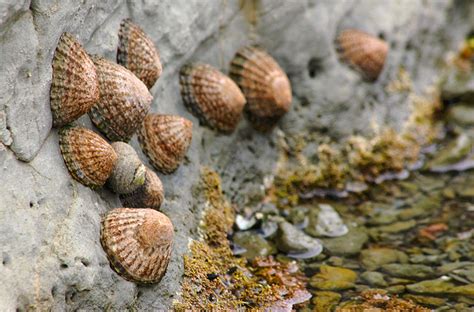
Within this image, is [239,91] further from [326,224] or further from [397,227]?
[397,227]

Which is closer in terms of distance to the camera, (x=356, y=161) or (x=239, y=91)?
(x=239, y=91)

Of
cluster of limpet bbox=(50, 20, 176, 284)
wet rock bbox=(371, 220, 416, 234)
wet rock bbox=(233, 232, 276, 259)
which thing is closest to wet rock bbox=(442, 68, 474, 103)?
wet rock bbox=(371, 220, 416, 234)

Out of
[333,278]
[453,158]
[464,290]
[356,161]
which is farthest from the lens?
[453,158]

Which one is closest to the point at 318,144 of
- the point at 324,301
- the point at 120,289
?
the point at 324,301

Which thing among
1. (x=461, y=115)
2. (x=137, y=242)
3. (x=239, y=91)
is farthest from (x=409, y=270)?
(x=461, y=115)

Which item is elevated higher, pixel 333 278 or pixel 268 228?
pixel 333 278

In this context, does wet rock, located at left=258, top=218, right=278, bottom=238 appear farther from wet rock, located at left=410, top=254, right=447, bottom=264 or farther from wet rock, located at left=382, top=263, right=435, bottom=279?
wet rock, located at left=410, top=254, right=447, bottom=264

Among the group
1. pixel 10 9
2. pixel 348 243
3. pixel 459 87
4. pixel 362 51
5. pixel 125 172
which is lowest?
pixel 125 172

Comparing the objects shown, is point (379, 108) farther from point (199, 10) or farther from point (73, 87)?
point (73, 87)
